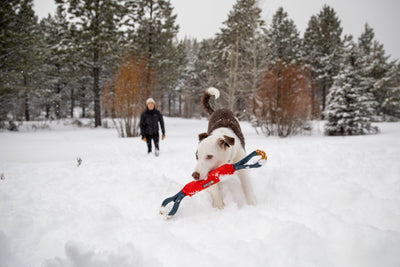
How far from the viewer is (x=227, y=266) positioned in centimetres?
146

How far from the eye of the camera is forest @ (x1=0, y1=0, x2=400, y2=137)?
404 inches

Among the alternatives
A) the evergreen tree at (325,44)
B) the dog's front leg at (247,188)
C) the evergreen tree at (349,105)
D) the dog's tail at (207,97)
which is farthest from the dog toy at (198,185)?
the evergreen tree at (325,44)

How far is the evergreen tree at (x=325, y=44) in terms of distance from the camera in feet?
73.1

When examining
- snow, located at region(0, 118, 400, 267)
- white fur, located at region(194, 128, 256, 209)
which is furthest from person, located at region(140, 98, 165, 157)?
white fur, located at region(194, 128, 256, 209)

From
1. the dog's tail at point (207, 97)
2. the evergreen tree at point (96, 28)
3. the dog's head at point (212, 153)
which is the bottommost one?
the dog's head at point (212, 153)

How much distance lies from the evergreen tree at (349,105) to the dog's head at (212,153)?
10.3 meters

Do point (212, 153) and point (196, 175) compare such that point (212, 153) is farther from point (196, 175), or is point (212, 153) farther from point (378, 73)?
point (378, 73)

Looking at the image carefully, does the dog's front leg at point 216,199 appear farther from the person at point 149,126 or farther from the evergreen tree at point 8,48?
the evergreen tree at point 8,48

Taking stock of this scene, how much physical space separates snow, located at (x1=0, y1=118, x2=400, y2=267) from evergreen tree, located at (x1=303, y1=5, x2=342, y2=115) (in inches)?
900

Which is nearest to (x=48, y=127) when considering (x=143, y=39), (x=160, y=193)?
(x=143, y=39)

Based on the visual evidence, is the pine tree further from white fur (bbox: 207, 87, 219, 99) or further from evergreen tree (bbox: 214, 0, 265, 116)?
white fur (bbox: 207, 87, 219, 99)

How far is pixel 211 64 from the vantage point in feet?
71.5

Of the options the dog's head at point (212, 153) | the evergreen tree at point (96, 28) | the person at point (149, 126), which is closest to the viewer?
the dog's head at point (212, 153)

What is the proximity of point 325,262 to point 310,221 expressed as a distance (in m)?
Result: 0.53
